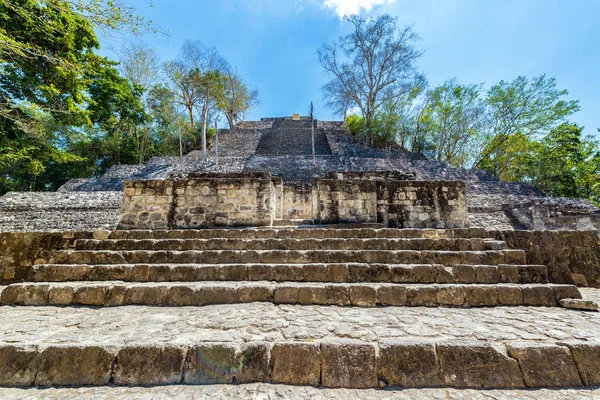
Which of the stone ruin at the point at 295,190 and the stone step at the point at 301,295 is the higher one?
the stone ruin at the point at 295,190

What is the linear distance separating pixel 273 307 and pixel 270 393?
1.16 m

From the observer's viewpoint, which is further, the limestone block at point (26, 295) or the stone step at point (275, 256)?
the stone step at point (275, 256)

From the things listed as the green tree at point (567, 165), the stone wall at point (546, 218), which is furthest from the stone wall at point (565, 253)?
the green tree at point (567, 165)

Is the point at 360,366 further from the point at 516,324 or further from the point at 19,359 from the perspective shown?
the point at 19,359

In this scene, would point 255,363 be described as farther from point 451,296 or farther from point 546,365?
point 451,296

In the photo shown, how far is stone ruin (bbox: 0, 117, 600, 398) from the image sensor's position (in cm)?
184

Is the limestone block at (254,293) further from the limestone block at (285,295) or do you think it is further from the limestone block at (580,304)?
the limestone block at (580,304)

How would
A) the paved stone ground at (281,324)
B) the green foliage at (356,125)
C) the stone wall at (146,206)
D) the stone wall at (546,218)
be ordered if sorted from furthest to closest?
the green foliage at (356,125) → the stone wall at (546,218) → the stone wall at (146,206) → the paved stone ground at (281,324)

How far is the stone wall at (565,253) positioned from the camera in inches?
162

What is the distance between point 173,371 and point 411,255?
345 centimetres

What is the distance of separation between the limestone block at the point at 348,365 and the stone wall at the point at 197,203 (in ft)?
13.9

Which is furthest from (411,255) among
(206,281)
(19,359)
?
(19,359)

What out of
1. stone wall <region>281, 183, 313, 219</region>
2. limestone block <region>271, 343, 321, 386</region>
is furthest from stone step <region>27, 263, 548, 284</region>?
stone wall <region>281, 183, 313, 219</region>

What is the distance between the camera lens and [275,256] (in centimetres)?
398
